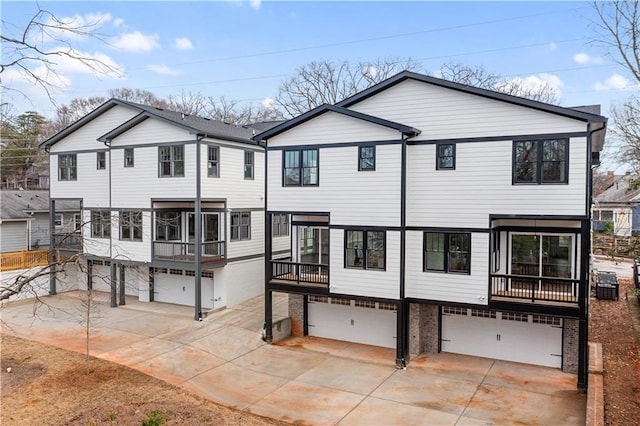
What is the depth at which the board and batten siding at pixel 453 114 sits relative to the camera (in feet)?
46.8

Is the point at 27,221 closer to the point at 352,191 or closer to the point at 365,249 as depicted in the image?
the point at 352,191

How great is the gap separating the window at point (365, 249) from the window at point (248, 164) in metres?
8.91

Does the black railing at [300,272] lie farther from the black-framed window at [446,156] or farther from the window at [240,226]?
the black-framed window at [446,156]

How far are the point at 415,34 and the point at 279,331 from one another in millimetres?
23227

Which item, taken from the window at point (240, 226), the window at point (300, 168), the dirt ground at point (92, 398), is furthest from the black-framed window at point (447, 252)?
the window at point (240, 226)

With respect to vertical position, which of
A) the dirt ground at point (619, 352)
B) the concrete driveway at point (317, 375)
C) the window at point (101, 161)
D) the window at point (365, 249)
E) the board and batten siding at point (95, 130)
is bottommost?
A: the concrete driveway at point (317, 375)

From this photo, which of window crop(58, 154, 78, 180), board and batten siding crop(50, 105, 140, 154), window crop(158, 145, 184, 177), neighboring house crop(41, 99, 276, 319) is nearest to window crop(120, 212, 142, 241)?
neighboring house crop(41, 99, 276, 319)

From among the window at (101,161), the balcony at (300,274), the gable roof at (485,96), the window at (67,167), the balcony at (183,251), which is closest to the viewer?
the gable roof at (485,96)

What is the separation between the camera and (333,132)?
55.6ft

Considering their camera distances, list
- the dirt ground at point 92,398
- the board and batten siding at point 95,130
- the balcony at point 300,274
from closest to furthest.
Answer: the dirt ground at point 92,398, the balcony at point 300,274, the board and batten siding at point 95,130

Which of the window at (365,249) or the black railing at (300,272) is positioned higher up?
the window at (365,249)

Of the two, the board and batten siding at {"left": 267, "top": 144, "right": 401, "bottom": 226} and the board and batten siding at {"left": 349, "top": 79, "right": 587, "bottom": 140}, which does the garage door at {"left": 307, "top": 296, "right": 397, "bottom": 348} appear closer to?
the board and batten siding at {"left": 267, "top": 144, "right": 401, "bottom": 226}

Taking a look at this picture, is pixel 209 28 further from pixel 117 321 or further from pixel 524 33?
pixel 524 33

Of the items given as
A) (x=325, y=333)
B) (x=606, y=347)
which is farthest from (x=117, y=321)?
(x=606, y=347)
